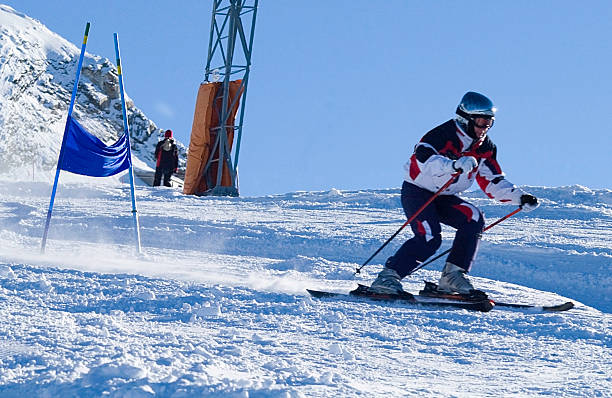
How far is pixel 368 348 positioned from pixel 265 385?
1014mm

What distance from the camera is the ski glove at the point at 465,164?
482 cm

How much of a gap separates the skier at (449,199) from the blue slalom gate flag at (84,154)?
3.50 meters

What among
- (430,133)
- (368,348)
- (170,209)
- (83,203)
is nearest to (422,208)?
(430,133)

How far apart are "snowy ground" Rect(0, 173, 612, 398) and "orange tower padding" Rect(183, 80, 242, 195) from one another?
1047 centimetres

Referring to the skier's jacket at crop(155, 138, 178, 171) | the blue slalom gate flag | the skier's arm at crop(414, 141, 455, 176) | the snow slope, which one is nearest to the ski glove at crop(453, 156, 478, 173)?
the skier's arm at crop(414, 141, 455, 176)

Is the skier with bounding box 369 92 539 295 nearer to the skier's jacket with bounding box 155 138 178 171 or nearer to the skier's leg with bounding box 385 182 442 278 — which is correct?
the skier's leg with bounding box 385 182 442 278

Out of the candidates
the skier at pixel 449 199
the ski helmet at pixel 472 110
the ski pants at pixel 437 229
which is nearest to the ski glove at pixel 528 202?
the skier at pixel 449 199

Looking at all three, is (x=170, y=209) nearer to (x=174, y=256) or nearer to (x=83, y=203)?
(x=83, y=203)

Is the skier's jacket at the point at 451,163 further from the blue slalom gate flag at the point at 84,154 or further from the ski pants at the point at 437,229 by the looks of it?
the blue slalom gate flag at the point at 84,154

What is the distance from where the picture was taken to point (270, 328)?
400 cm

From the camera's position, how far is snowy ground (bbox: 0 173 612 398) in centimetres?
285

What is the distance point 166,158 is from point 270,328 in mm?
16073

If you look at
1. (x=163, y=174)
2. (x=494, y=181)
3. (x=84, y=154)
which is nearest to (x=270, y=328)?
(x=494, y=181)

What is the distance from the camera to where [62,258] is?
660 cm
